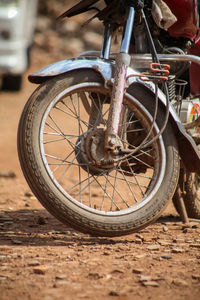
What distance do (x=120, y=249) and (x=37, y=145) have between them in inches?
29.6

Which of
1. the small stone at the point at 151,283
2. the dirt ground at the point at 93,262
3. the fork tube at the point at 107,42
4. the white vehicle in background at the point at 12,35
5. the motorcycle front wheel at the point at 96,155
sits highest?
the white vehicle in background at the point at 12,35

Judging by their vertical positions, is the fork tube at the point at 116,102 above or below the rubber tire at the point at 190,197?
above

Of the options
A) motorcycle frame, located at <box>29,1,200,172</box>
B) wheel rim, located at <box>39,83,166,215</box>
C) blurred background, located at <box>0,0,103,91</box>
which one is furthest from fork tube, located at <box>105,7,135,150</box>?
blurred background, located at <box>0,0,103,91</box>

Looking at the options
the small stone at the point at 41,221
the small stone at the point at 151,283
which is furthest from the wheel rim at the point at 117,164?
the small stone at the point at 151,283

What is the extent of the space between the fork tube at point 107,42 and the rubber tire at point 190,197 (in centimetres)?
107

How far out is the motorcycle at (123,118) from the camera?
272 centimetres

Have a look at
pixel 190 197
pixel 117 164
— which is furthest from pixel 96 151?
pixel 190 197

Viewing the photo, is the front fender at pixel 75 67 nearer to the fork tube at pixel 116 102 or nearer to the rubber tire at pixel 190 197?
the fork tube at pixel 116 102

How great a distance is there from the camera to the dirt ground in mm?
Answer: 2180

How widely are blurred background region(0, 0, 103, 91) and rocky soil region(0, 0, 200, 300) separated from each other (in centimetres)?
372

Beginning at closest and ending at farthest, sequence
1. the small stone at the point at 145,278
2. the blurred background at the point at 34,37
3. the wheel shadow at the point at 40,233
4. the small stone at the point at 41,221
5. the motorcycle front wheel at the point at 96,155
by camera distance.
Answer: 1. the small stone at the point at 145,278
2. the motorcycle front wheel at the point at 96,155
3. the wheel shadow at the point at 40,233
4. the small stone at the point at 41,221
5. the blurred background at the point at 34,37

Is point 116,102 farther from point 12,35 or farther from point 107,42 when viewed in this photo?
point 12,35

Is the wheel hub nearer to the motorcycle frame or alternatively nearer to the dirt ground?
the motorcycle frame

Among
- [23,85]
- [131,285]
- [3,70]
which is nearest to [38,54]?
[23,85]
